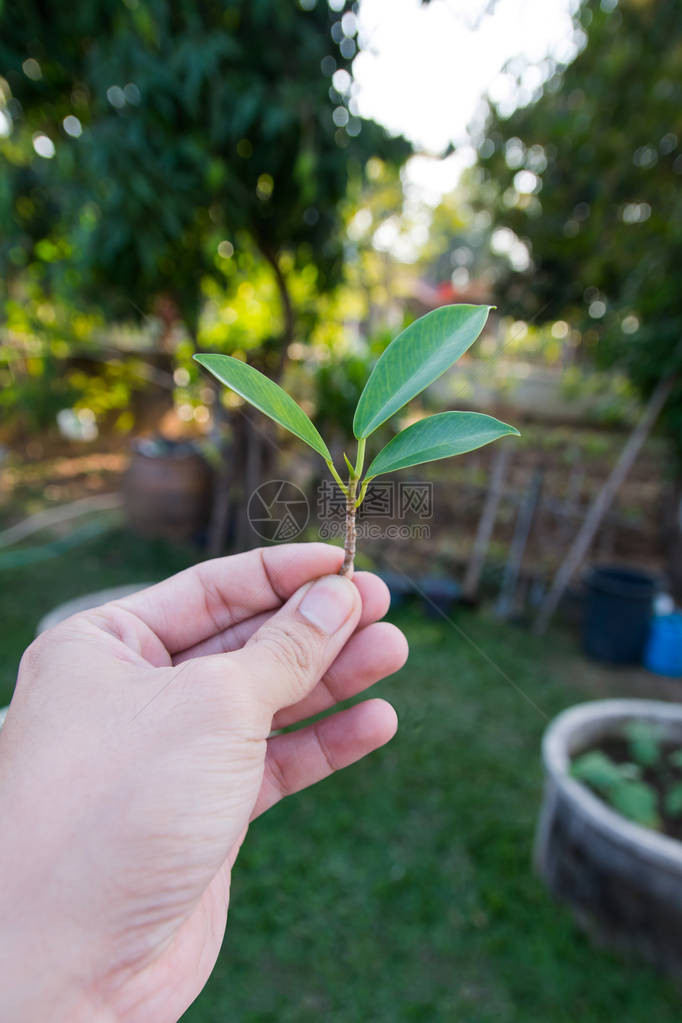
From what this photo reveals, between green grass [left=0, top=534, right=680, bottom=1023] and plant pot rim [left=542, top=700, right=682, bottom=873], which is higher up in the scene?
plant pot rim [left=542, top=700, right=682, bottom=873]

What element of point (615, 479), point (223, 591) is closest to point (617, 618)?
point (615, 479)

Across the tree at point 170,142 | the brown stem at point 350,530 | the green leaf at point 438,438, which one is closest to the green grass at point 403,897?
the brown stem at point 350,530

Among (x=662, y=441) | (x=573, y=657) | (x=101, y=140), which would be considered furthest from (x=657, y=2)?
(x=573, y=657)

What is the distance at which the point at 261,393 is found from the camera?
35 centimetres

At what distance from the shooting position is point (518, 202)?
2.42m

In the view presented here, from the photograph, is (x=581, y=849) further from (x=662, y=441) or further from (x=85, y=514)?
(x=662, y=441)

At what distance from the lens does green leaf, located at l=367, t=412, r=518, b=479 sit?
0.35m

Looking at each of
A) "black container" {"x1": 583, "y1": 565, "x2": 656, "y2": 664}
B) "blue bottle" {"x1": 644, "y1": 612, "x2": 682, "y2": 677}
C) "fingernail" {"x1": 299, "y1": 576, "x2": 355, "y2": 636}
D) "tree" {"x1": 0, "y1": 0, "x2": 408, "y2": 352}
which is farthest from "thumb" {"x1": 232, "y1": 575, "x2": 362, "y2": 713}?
"blue bottle" {"x1": 644, "y1": 612, "x2": 682, "y2": 677}

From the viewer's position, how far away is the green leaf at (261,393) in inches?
13.0

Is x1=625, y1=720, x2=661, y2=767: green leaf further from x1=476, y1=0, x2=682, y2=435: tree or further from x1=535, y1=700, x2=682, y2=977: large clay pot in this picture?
x1=476, y1=0, x2=682, y2=435: tree

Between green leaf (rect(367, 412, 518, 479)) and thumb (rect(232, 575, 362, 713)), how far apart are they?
0.13 meters

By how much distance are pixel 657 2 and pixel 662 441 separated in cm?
151
